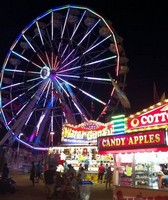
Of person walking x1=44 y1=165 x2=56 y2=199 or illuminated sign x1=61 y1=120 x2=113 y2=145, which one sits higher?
illuminated sign x1=61 y1=120 x2=113 y2=145

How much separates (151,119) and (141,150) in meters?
1.11

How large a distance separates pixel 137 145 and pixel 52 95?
18.1 m

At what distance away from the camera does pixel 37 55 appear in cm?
2884

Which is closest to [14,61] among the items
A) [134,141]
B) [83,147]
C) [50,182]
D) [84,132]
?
[84,132]

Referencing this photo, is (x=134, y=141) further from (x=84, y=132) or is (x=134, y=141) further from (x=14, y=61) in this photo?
(x=14, y=61)

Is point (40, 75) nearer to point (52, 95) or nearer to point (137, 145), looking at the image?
point (52, 95)

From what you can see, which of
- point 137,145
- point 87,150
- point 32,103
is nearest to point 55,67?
point 32,103

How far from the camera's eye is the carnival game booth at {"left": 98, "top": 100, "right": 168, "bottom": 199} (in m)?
10.3

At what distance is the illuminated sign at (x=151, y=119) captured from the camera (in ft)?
35.2

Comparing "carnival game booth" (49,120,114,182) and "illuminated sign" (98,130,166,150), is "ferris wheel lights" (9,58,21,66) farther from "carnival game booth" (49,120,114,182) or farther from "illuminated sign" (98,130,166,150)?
"illuminated sign" (98,130,166,150)

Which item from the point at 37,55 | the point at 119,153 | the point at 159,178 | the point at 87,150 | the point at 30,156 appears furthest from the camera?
the point at 30,156

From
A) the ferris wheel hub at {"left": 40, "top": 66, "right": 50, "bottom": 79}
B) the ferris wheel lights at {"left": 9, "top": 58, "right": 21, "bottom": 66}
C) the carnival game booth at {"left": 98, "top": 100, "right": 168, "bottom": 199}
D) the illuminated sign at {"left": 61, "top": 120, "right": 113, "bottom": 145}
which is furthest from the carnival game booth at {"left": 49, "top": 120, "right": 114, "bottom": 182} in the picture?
the carnival game booth at {"left": 98, "top": 100, "right": 168, "bottom": 199}

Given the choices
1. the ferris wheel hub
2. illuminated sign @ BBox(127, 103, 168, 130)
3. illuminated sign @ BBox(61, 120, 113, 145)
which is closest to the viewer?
illuminated sign @ BBox(127, 103, 168, 130)

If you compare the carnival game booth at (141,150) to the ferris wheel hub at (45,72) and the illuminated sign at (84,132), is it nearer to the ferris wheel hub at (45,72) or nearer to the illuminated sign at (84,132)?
the illuminated sign at (84,132)
